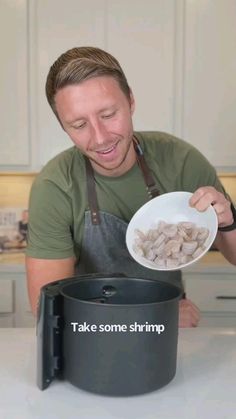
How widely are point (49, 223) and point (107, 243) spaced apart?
0.17 metres

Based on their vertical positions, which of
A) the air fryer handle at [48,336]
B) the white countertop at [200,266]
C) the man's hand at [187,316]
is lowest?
the white countertop at [200,266]

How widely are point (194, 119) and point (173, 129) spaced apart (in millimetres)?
107

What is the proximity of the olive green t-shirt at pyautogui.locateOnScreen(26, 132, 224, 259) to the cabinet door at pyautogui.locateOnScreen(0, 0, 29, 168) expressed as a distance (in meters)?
1.14

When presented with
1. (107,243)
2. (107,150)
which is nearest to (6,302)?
(107,243)

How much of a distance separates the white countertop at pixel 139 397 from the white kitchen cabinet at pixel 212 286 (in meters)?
1.29

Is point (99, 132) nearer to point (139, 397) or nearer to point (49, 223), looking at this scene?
point (49, 223)

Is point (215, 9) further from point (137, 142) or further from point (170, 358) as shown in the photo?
point (170, 358)

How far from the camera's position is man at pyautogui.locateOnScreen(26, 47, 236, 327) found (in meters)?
1.04

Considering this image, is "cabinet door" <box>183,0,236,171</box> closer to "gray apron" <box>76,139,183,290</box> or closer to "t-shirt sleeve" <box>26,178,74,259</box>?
"gray apron" <box>76,139,183,290</box>

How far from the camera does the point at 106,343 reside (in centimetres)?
70

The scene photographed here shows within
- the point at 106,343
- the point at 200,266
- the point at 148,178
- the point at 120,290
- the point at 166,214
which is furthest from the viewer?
the point at 200,266

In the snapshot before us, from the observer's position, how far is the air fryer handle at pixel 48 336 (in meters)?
0.75

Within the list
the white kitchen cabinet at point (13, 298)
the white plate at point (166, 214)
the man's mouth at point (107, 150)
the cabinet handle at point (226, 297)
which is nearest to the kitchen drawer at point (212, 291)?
the cabinet handle at point (226, 297)

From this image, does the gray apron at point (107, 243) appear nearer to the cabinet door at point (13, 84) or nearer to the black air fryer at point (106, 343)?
the black air fryer at point (106, 343)
